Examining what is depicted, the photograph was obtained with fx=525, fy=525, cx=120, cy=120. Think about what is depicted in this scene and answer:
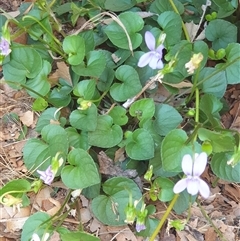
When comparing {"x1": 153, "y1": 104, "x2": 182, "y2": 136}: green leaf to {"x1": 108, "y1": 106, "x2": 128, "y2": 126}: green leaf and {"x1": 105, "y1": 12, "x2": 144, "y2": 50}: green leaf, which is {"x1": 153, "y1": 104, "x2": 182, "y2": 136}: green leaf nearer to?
{"x1": 108, "y1": 106, "x2": 128, "y2": 126}: green leaf

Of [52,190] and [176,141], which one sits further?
[52,190]

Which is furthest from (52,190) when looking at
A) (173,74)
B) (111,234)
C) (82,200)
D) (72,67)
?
(173,74)

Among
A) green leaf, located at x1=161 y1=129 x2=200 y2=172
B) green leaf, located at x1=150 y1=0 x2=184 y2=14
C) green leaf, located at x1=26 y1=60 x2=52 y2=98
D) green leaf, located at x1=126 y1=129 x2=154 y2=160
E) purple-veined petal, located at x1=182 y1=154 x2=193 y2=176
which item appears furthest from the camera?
green leaf, located at x1=150 y1=0 x2=184 y2=14

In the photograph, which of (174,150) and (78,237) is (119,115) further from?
(78,237)

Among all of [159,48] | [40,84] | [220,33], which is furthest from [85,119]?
[220,33]

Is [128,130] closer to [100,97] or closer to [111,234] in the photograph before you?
[100,97]

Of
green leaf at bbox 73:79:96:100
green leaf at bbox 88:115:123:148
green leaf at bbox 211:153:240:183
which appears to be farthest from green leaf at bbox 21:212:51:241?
green leaf at bbox 211:153:240:183
